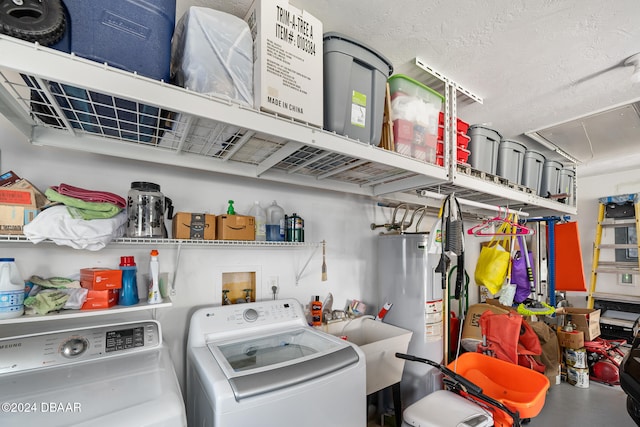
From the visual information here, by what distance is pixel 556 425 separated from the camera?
2182 millimetres

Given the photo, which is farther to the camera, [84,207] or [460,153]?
[460,153]

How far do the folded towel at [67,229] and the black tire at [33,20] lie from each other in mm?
582

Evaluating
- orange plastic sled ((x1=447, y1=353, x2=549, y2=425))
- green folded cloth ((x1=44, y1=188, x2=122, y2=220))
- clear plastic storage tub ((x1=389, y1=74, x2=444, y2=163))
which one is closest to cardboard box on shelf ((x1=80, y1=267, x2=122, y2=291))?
green folded cloth ((x1=44, y1=188, x2=122, y2=220))

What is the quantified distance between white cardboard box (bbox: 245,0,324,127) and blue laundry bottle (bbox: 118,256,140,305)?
3.06 feet

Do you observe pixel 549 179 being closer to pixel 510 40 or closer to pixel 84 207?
pixel 510 40

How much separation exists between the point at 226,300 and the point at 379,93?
4.85ft

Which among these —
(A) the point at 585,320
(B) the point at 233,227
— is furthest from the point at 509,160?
(B) the point at 233,227

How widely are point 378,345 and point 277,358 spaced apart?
26.6 inches

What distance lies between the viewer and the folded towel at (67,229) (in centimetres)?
103

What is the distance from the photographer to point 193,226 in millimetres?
1482

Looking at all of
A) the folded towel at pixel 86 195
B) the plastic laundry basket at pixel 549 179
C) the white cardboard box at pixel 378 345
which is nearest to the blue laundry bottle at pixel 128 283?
the folded towel at pixel 86 195

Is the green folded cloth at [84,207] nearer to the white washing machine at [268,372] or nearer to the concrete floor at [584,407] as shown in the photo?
the white washing machine at [268,372]

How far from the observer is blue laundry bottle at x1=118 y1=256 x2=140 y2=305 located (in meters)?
1.29

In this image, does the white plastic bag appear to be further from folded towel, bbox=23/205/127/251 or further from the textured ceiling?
folded towel, bbox=23/205/127/251
